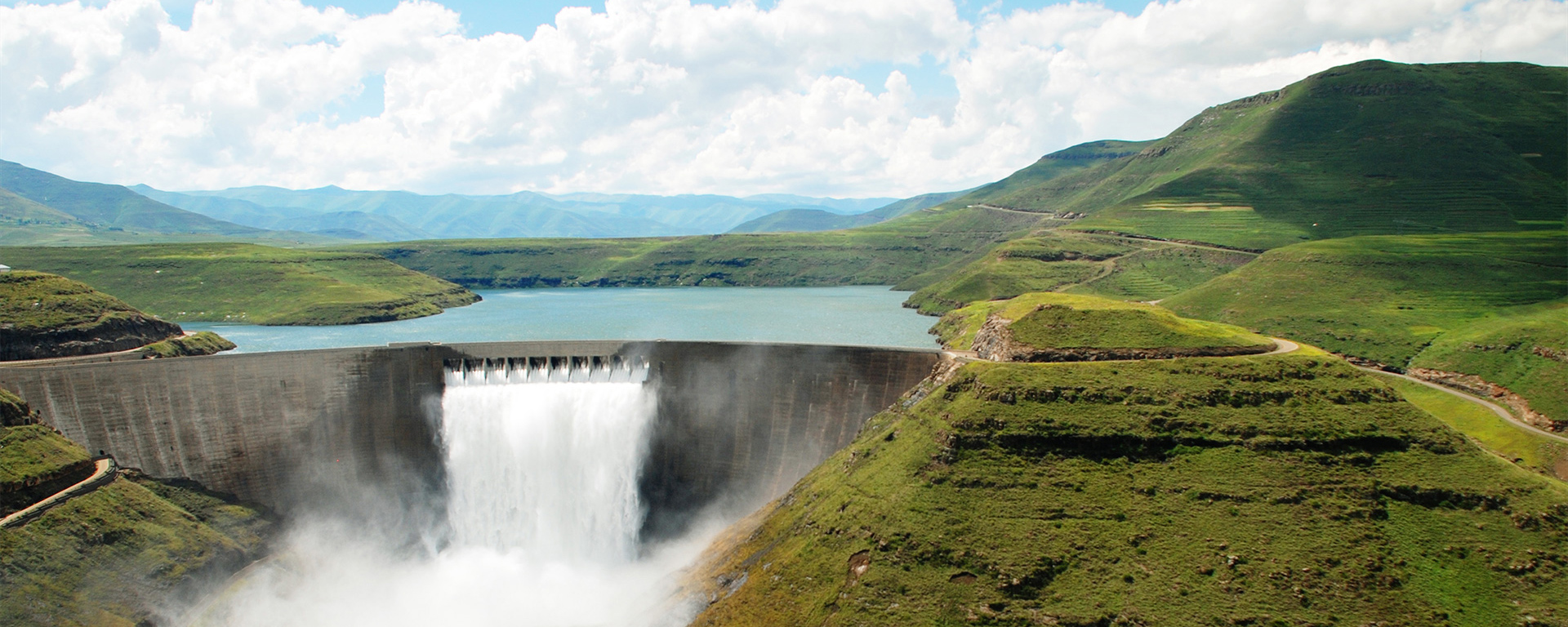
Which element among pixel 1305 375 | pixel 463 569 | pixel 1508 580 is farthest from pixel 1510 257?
pixel 463 569

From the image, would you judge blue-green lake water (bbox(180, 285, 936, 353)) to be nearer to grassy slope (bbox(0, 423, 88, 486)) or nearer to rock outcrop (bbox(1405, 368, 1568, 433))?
grassy slope (bbox(0, 423, 88, 486))

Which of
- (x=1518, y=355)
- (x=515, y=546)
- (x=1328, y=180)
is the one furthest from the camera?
(x=1328, y=180)

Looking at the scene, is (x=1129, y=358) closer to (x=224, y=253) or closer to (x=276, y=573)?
(x=276, y=573)

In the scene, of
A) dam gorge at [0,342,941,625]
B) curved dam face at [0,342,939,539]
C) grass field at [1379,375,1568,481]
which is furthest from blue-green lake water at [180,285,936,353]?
grass field at [1379,375,1568,481]

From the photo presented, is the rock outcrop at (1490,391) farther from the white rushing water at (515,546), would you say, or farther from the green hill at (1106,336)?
the white rushing water at (515,546)

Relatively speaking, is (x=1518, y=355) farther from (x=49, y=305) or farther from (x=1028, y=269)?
(x=49, y=305)

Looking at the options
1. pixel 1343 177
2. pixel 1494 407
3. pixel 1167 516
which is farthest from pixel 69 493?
pixel 1343 177
